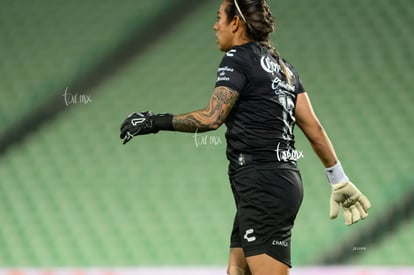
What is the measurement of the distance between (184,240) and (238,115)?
6.98ft

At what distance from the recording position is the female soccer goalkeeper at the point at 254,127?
2688 millimetres

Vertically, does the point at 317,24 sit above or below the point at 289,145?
above

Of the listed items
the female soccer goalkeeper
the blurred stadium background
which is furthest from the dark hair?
the blurred stadium background

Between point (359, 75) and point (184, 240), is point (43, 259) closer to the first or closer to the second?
point (184, 240)

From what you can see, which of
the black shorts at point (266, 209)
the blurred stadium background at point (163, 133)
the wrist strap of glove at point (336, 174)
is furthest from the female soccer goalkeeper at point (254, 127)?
the blurred stadium background at point (163, 133)

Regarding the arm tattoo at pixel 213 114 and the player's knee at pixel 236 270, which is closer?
the arm tattoo at pixel 213 114

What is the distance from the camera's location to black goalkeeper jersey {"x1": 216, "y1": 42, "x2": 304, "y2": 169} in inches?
107

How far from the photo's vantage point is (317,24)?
16.3 feet

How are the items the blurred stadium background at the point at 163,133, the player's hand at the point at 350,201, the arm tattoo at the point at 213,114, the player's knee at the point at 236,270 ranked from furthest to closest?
the blurred stadium background at the point at 163,133, the player's hand at the point at 350,201, the player's knee at the point at 236,270, the arm tattoo at the point at 213,114

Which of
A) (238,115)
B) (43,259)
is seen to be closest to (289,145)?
(238,115)

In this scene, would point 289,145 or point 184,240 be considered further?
point 184,240

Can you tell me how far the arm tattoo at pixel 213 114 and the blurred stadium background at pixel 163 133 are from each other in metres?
2.11

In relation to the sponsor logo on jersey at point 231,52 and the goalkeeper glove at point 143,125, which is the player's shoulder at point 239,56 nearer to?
the sponsor logo on jersey at point 231,52

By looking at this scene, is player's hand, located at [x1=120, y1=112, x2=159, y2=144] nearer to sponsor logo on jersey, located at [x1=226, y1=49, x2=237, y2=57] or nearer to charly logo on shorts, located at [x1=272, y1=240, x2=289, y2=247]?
sponsor logo on jersey, located at [x1=226, y1=49, x2=237, y2=57]
